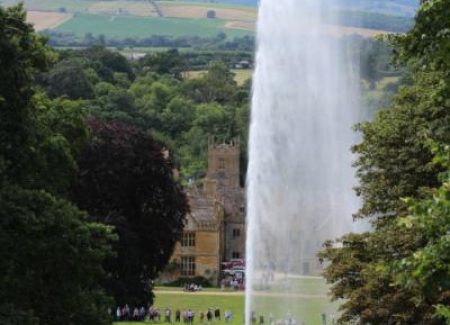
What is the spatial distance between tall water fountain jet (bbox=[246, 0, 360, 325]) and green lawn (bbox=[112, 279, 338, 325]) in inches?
4.3

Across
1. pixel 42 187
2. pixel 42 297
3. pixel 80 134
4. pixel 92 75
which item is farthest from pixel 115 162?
pixel 92 75

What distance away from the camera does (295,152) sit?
2490 inches

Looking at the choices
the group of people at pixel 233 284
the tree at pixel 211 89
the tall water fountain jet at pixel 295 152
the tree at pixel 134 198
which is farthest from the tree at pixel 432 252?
the tree at pixel 211 89

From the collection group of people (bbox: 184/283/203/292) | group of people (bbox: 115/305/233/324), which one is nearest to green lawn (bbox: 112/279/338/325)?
group of people (bbox: 115/305/233/324)

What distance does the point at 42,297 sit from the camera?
26250 millimetres

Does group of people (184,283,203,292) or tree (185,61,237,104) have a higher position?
group of people (184,283,203,292)

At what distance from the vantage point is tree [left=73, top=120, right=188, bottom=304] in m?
51.7

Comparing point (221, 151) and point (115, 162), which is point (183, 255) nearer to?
point (221, 151)

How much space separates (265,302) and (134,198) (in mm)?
8133

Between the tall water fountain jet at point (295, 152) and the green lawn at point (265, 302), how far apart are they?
108mm

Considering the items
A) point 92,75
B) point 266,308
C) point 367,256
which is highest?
point 367,256

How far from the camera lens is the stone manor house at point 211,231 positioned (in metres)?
86.1

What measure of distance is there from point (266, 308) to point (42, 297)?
70.0ft

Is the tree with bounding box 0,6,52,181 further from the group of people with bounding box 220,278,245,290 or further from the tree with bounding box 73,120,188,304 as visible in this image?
the group of people with bounding box 220,278,245,290
